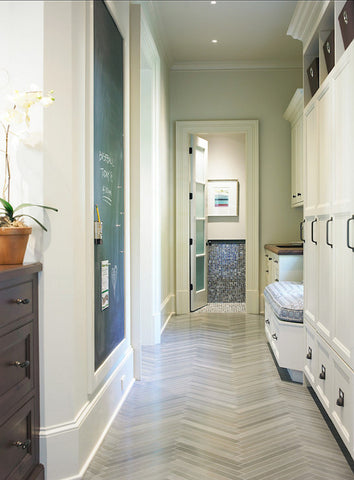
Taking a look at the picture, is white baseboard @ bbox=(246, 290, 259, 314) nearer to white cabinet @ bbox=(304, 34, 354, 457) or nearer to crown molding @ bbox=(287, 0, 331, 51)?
white cabinet @ bbox=(304, 34, 354, 457)

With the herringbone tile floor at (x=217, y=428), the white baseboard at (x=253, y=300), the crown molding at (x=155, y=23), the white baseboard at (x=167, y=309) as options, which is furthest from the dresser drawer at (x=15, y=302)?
the white baseboard at (x=253, y=300)

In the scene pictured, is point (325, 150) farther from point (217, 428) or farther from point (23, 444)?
point (23, 444)

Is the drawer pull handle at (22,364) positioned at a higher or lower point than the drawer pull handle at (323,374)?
higher

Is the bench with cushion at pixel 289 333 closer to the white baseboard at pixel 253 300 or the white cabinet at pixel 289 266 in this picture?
the white cabinet at pixel 289 266

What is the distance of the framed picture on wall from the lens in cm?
696

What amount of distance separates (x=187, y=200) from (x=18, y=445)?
4.40 meters

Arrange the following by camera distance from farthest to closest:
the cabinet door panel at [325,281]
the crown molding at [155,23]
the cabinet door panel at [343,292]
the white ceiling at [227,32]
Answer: the white ceiling at [227,32] < the crown molding at [155,23] < the cabinet door panel at [325,281] < the cabinet door panel at [343,292]

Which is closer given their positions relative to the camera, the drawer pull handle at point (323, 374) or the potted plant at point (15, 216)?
the potted plant at point (15, 216)

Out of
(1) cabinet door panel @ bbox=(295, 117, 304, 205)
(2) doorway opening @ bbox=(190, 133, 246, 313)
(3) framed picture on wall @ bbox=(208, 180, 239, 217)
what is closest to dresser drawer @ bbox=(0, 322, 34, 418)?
(1) cabinet door panel @ bbox=(295, 117, 304, 205)

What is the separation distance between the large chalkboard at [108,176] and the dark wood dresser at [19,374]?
0.47m

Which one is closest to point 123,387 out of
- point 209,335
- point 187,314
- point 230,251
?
point 209,335

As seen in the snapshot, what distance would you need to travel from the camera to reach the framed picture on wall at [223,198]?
6.96m

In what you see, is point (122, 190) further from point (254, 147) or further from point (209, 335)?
point (254, 147)

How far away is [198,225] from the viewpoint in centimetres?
609
